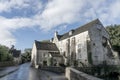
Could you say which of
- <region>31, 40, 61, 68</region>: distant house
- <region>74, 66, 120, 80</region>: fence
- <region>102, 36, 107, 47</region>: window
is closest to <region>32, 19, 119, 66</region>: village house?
<region>102, 36, 107, 47</region>: window

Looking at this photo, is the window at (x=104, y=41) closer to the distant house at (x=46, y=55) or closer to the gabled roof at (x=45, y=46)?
the distant house at (x=46, y=55)

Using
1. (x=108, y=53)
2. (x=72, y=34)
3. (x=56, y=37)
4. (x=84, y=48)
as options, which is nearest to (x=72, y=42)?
(x=72, y=34)

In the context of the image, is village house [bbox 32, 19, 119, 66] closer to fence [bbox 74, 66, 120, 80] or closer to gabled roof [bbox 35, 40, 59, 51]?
fence [bbox 74, 66, 120, 80]

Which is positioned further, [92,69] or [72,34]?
[72,34]

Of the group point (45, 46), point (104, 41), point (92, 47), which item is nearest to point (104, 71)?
point (92, 47)

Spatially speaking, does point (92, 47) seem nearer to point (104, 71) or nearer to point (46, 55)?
point (104, 71)

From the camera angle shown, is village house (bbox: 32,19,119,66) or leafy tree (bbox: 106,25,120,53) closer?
village house (bbox: 32,19,119,66)

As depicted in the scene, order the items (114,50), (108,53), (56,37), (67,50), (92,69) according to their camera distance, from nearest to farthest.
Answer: (92,69) → (108,53) → (114,50) → (67,50) → (56,37)

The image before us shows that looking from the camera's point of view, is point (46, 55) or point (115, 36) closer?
point (115, 36)

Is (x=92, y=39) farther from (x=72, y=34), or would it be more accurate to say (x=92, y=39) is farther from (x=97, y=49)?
(x=72, y=34)

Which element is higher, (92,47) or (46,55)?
(92,47)

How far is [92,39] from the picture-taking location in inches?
1790

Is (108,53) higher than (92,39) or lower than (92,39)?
lower

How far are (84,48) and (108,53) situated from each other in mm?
6755
